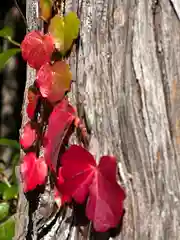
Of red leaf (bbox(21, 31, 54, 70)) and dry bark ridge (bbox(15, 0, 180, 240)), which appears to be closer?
dry bark ridge (bbox(15, 0, 180, 240))

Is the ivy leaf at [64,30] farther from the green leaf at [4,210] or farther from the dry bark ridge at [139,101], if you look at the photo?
the green leaf at [4,210]

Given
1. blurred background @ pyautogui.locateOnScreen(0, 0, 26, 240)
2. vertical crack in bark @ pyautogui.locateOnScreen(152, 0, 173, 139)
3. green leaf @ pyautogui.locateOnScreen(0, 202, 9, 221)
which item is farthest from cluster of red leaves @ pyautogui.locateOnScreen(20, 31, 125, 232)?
blurred background @ pyautogui.locateOnScreen(0, 0, 26, 240)

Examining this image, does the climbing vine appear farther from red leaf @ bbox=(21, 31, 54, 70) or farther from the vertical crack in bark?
the vertical crack in bark

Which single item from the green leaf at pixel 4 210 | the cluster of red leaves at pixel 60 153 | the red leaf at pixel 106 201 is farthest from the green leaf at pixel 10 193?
the red leaf at pixel 106 201

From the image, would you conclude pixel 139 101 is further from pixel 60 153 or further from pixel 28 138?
pixel 28 138

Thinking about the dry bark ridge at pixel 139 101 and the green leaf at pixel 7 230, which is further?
the green leaf at pixel 7 230

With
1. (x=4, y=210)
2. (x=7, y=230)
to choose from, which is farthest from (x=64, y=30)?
(x=4, y=210)

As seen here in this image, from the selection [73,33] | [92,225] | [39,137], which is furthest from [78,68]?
[92,225]
